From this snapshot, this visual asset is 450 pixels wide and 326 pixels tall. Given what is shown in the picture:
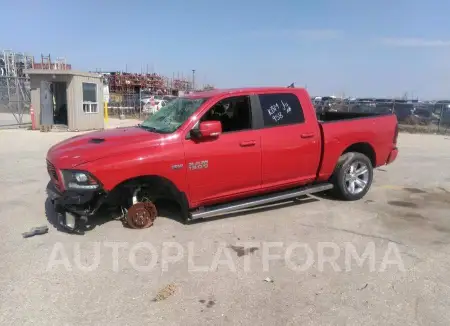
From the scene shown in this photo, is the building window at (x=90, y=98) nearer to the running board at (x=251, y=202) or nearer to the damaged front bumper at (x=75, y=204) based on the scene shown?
the damaged front bumper at (x=75, y=204)

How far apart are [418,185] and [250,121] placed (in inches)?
177

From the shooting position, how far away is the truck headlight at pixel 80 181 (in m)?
4.50

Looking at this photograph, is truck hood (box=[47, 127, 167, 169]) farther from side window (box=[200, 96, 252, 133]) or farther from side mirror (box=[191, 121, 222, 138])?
side window (box=[200, 96, 252, 133])

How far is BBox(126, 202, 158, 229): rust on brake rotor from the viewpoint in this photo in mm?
5039

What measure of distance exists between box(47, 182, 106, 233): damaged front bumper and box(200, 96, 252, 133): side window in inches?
69.9

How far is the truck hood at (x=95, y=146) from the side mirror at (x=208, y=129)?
0.45 meters

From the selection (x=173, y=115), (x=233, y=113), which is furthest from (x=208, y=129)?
(x=173, y=115)

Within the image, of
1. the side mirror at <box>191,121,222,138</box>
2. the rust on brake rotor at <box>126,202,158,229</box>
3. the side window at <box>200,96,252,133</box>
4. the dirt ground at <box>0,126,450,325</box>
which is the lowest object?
the dirt ground at <box>0,126,450,325</box>

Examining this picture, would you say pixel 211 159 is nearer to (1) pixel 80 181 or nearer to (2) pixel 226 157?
(2) pixel 226 157

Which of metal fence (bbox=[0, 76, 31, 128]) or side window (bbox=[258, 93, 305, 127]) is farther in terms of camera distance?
metal fence (bbox=[0, 76, 31, 128])

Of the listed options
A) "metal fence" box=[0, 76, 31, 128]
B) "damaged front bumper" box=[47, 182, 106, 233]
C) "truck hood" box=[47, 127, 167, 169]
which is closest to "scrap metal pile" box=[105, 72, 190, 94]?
"metal fence" box=[0, 76, 31, 128]

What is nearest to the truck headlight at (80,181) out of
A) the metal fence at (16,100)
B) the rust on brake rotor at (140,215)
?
the rust on brake rotor at (140,215)

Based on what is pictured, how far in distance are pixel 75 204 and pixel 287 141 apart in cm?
299

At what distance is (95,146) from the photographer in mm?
4719
